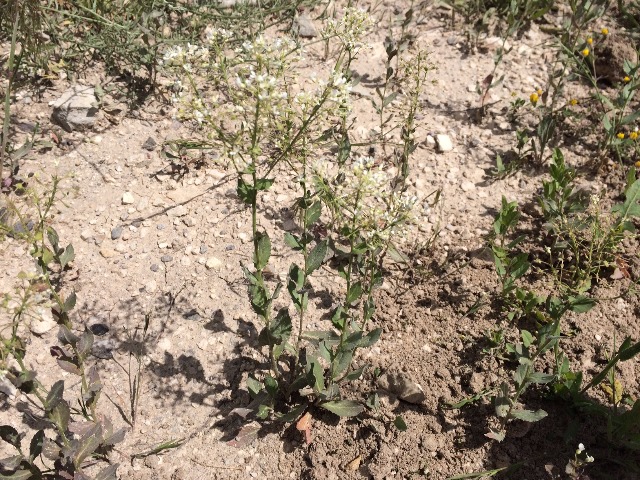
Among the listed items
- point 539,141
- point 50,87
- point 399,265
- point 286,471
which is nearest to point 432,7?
point 539,141

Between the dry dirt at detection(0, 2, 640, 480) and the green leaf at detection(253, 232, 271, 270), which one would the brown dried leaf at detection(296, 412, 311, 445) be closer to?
the dry dirt at detection(0, 2, 640, 480)

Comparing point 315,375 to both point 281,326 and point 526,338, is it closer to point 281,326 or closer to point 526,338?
point 281,326

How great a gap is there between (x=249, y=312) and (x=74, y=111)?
1.77m

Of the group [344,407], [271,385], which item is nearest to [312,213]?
[271,385]

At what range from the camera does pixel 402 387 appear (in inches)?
110

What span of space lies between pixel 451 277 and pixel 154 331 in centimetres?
158

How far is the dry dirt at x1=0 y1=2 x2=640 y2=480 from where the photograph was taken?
8.75ft

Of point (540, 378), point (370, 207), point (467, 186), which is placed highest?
point (370, 207)

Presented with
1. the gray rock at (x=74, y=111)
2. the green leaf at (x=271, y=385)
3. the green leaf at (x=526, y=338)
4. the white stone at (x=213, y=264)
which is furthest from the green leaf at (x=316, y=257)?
the gray rock at (x=74, y=111)

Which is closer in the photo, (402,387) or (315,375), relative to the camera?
(315,375)

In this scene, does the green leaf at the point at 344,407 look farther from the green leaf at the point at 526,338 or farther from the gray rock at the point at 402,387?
the green leaf at the point at 526,338

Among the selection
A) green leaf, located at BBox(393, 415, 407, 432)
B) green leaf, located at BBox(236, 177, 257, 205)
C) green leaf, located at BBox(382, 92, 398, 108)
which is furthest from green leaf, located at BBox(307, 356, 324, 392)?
green leaf, located at BBox(382, 92, 398, 108)

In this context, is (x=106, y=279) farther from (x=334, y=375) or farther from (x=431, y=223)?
(x=431, y=223)

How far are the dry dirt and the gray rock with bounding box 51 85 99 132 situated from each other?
8 cm
